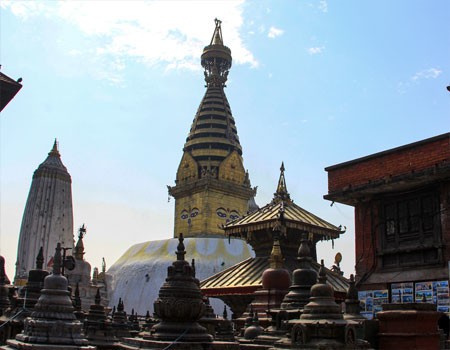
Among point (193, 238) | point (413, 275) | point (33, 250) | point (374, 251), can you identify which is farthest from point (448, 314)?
point (33, 250)

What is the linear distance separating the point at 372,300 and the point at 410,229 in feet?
7.49

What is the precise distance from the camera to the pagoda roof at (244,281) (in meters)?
20.5

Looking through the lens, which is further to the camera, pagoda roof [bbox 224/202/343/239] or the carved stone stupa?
pagoda roof [bbox 224/202/343/239]

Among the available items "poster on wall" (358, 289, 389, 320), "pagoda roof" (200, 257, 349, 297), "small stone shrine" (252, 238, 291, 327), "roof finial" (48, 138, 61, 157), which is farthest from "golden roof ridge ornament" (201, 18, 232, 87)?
"poster on wall" (358, 289, 389, 320)

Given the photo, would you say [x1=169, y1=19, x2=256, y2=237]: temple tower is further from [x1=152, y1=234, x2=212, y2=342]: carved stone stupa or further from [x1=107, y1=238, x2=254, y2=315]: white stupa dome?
[x1=152, y1=234, x2=212, y2=342]: carved stone stupa

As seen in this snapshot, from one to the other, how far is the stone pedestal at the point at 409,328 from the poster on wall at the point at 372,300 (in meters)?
4.47

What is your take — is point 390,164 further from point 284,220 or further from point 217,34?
point 217,34

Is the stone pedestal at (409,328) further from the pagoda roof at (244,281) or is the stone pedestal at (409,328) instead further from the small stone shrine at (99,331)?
the pagoda roof at (244,281)

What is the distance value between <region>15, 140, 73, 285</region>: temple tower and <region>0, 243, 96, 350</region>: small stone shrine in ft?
125

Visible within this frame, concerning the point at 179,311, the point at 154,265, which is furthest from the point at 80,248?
the point at 179,311

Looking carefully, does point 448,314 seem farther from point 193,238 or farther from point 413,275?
point 193,238

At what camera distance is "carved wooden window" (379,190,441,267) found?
1419 cm

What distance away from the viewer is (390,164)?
1511 centimetres

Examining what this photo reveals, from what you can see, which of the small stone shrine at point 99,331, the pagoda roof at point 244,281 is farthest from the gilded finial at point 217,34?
the small stone shrine at point 99,331
